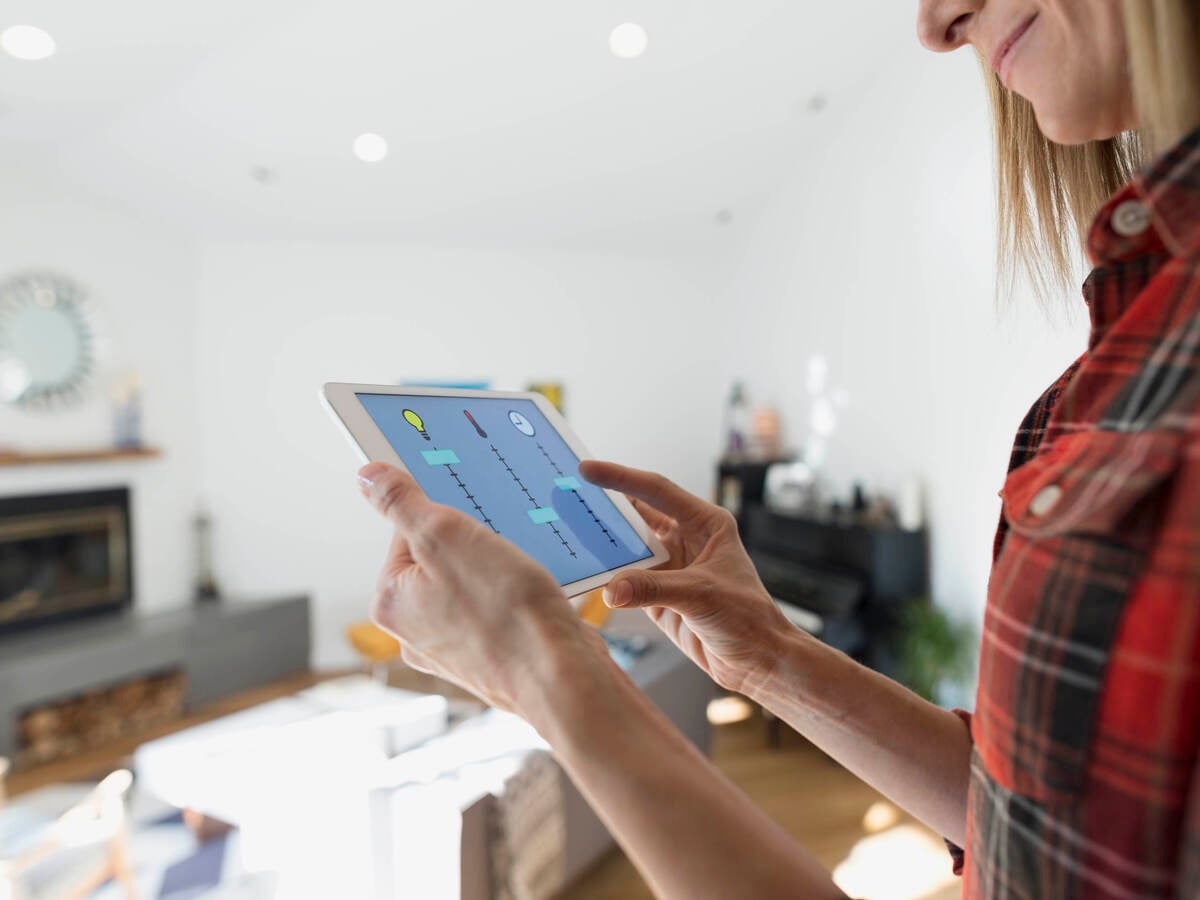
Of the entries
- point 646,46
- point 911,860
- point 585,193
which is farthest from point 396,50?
point 911,860

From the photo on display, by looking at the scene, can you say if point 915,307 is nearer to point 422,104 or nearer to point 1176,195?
point 422,104

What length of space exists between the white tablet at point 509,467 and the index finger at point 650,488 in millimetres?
15

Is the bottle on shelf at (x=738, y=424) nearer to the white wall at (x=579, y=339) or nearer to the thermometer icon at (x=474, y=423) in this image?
the white wall at (x=579, y=339)

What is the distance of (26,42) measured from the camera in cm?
237

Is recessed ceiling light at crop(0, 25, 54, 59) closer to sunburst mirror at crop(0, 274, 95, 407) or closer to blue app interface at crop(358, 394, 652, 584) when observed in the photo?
sunburst mirror at crop(0, 274, 95, 407)

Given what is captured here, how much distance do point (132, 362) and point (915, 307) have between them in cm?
358

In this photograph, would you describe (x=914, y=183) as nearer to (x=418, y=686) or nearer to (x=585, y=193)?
(x=585, y=193)

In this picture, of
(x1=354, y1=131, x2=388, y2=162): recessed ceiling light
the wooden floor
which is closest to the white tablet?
the wooden floor

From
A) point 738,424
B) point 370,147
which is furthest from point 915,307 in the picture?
point 370,147

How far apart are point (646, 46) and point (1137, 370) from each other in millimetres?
2859

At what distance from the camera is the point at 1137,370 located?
0.38 meters

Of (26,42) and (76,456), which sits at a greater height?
(26,42)

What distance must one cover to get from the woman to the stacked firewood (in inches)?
138

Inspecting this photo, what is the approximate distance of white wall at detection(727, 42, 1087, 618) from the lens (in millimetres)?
2344
